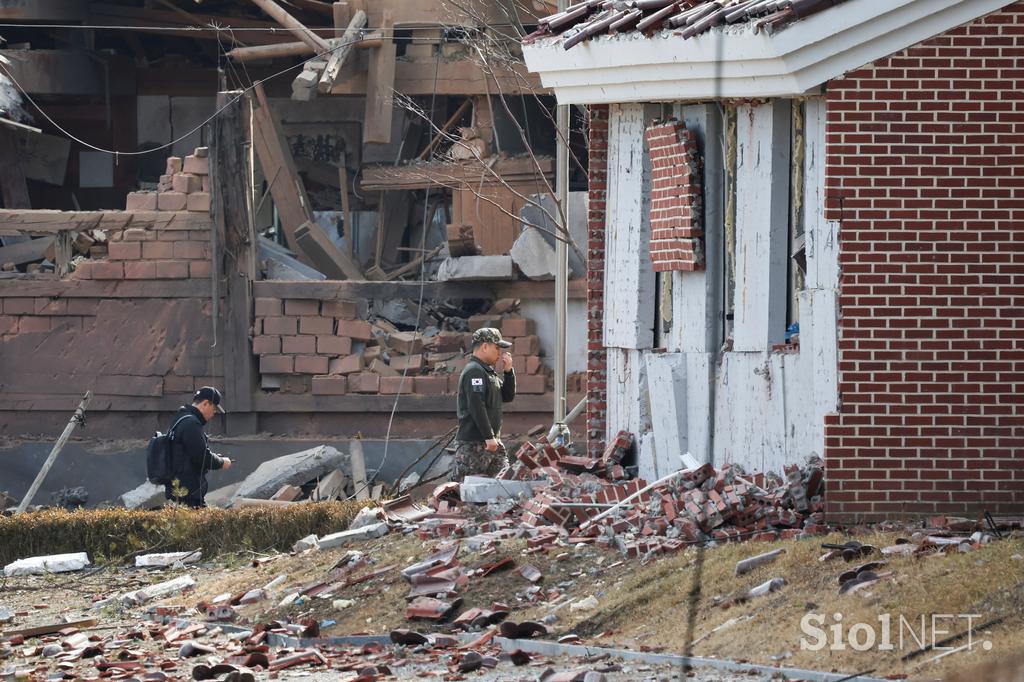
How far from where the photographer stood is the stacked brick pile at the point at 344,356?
16766mm

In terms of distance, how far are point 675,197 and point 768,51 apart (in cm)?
188

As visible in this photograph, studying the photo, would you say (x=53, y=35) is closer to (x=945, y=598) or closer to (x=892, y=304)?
(x=892, y=304)

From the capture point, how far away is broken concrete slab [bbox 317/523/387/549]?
11320mm

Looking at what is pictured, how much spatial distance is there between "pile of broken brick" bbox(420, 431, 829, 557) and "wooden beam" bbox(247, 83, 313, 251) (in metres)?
7.14

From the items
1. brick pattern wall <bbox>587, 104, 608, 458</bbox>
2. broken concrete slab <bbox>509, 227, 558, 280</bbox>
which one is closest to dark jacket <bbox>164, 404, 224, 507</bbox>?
brick pattern wall <bbox>587, 104, 608, 458</bbox>

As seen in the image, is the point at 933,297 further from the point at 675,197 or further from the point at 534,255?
the point at 534,255

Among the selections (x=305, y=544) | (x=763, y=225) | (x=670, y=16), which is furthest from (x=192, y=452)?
(x=670, y=16)

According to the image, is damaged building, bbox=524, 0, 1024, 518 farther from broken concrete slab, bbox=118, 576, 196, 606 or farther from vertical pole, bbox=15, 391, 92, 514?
vertical pole, bbox=15, 391, 92, 514

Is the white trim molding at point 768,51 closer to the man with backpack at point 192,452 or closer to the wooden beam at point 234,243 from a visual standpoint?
the man with backpack at point 192,452

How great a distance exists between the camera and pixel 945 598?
7.16 meters

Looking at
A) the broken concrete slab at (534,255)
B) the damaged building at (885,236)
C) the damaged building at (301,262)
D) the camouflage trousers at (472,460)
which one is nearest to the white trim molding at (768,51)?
the damaged building at (885,236)

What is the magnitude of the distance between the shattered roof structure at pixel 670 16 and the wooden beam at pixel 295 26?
6731mm

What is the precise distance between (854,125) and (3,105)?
1220cm

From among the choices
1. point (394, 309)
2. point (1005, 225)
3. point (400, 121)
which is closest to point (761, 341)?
point (1005, 225)
